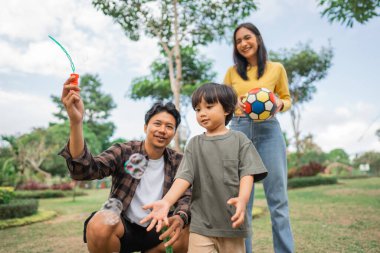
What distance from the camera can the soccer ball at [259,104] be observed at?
2.71 m

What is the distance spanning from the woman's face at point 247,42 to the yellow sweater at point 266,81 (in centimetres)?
15

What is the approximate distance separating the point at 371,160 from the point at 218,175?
2949 centimetres

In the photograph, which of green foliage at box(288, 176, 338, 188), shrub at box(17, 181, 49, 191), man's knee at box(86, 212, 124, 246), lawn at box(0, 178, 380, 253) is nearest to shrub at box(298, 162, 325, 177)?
green foliage at box(288, 176, 338, 188)

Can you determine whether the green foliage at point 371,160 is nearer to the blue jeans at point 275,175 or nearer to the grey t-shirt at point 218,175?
the blue jeans at point 275,175

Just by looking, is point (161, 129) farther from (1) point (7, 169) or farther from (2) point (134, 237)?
(1) point (7, 169)

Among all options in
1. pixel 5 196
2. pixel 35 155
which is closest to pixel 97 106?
pixel 35 155

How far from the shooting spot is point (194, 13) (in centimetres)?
1002

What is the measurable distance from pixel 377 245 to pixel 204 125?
3302 mm

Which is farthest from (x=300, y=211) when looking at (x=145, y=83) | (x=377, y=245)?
(x=145, y=83)

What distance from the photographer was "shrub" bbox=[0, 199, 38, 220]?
923 cm

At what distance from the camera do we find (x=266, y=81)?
119 inches

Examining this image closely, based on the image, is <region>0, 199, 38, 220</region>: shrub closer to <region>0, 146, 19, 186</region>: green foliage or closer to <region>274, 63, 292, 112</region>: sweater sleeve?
<region>274, 63, 292, 112</region>: sweater sleeve

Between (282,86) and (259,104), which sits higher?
(282,86)

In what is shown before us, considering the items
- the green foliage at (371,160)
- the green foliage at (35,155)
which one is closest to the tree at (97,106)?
the green foliage at (35,155)
